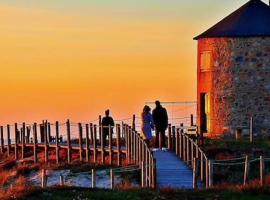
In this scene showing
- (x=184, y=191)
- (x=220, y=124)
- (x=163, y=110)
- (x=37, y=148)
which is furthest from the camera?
(x=37, y=148)

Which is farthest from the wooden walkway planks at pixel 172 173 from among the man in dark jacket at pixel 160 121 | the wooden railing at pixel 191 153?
the man in dark jacket at pixel 160 121

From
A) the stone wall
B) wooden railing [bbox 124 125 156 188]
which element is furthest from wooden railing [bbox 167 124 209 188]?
the stone wall

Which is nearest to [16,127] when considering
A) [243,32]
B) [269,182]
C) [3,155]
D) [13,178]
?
[3,155]

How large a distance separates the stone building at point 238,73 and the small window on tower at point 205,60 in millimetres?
51

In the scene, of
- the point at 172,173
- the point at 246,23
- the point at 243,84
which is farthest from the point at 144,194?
the point at 246,23

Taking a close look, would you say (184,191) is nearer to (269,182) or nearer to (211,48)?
(269,182)

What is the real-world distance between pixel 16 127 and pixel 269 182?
2891cm

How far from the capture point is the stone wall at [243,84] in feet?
135

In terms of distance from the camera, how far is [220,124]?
41.9 meters

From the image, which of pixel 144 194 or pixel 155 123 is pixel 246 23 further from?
pixel 144 194

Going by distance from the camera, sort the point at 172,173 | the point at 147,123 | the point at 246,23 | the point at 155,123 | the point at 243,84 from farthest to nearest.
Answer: the point at 246,23
the point at 243,84
the point at 155,123
the point at 147,123
the point at 172,173

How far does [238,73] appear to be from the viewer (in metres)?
41.4

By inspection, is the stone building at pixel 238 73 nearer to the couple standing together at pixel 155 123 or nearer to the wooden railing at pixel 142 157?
the wooden railing at pixel 142 157

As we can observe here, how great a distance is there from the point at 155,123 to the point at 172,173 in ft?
20.1
